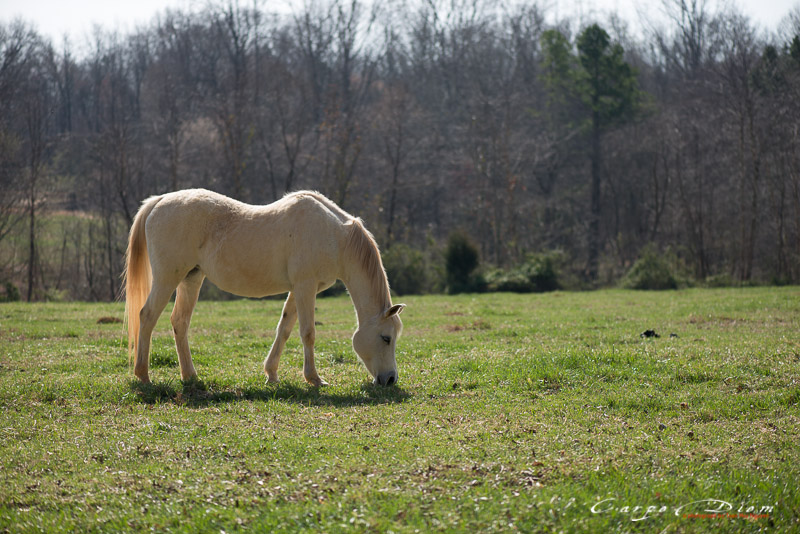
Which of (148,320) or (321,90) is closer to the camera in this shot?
(148,320)

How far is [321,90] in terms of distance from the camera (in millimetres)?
38406

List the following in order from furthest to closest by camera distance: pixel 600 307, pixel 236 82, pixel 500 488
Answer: pixel 236 82, pixel 600 307, pixel 500 488

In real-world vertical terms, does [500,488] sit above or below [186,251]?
below

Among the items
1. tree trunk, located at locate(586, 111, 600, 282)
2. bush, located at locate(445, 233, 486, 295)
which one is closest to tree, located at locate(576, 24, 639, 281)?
tree trunk, located at locate(586, 111, 600, 282)

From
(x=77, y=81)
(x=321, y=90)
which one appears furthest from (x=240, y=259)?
(x=77, y=81)

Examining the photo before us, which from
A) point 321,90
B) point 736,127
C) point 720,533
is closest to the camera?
point 720,533

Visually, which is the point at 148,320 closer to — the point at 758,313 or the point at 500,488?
the point at 500,488

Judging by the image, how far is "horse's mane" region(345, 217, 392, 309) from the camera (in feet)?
24.3

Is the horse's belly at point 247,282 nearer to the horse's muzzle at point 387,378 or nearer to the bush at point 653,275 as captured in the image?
the horse's muzzle at point 387,378

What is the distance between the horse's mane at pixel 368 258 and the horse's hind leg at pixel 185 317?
189 cm

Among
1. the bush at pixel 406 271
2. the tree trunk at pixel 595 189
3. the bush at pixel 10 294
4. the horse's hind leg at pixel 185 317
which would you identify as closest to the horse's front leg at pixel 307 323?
the horse's hind leg at pixel 185 317

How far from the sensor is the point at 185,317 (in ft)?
25.1

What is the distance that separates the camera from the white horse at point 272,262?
24.0 feet

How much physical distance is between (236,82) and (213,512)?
98.9ft
